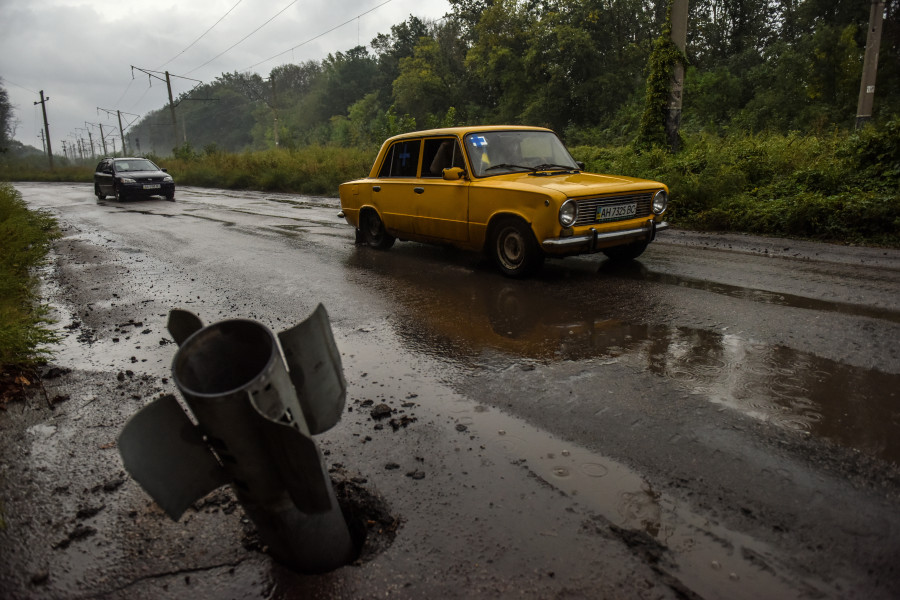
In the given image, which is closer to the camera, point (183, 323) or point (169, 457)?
point (169, 457)

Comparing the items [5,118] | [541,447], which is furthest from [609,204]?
[5,118]

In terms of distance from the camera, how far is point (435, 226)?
767 centimetres

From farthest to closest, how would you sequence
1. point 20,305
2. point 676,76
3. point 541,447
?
point 676,76
point 20,305
point 541,447

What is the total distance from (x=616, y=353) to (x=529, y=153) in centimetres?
389

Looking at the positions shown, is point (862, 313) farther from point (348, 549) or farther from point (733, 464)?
point (348, 549)

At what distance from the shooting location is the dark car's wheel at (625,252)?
7488mm

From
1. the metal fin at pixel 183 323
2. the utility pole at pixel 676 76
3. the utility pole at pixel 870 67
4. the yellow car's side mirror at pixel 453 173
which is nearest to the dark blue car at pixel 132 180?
the utility pole at pixel 676 76

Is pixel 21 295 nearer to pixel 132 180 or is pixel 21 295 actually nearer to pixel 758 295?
pixel 758 295

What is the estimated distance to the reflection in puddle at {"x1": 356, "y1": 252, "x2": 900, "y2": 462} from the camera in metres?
3.23

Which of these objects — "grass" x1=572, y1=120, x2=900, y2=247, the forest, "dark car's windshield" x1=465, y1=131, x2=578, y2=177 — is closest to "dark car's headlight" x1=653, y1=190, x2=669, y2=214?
"dark car's windshield" x1=465, y1=131, x2=578, y2=177

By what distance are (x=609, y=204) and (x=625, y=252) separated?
1323 millimetres

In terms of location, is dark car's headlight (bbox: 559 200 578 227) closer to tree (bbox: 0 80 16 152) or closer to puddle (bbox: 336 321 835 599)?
puddle (bbox: 336 321 835 599)

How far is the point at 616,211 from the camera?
21.6 feet

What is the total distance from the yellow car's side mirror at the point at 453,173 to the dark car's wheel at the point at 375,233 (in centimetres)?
208
